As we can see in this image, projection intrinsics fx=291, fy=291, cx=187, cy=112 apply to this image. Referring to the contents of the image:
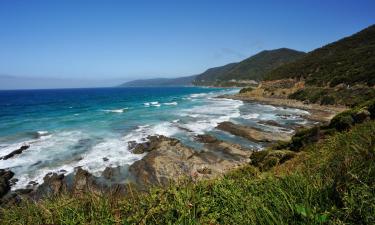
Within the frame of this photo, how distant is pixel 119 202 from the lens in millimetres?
5156

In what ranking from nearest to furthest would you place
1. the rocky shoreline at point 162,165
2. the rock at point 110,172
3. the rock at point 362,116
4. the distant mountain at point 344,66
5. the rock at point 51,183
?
the rock at point 362,116
the rocky shoreline at point 162,165
the rock at point 51,183
the rock at point 110,172
the distant mountain at point 344,66

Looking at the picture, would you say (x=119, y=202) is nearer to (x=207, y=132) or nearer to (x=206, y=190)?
(x=206, y=190)

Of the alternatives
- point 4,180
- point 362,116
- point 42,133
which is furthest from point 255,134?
point 42,133

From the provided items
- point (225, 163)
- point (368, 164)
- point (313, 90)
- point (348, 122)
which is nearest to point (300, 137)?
point (348, 122)

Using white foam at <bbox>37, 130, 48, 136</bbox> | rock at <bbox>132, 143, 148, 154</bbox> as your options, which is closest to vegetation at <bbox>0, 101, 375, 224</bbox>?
rock at <bbox>132, 143, 148, 154</bbox>

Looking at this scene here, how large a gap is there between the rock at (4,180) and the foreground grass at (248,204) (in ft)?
52.0

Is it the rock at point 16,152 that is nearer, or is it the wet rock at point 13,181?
the wet rock at point 13,181

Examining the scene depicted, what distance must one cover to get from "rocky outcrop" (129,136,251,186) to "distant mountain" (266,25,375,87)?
4162 centimetres

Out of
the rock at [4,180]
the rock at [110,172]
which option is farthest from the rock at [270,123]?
the rock at [4,180]

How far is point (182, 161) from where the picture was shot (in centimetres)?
2295

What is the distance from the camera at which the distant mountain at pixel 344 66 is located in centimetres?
5945

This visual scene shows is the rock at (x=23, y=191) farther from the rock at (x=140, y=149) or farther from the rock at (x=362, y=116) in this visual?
the rock at (x=362, y=116)

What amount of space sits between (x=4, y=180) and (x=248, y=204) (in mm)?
21144

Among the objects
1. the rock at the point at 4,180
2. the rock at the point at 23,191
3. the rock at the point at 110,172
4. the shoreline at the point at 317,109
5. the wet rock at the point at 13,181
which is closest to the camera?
the rock at the point at 23,191
